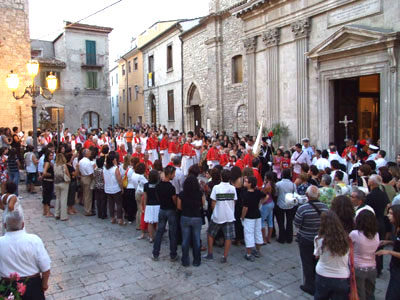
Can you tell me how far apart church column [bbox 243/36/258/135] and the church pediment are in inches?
153

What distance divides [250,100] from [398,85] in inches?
302

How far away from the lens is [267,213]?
7.25 m

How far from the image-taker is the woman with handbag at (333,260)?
3.86 meters

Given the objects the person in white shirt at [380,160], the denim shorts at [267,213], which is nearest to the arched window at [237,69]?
the person in white shirt at [380,160]

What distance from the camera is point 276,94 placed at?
1603 centimetres

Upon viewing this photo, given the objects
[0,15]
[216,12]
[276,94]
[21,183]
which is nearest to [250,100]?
[276,94]

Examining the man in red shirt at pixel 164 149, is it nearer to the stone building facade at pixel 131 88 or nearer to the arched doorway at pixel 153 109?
the arched doorway at pixel 153 109

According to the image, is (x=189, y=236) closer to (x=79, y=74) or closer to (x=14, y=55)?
(x=14, y=55)

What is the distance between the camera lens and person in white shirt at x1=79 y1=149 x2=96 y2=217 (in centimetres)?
940

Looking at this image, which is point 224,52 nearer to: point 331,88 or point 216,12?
point 216,12

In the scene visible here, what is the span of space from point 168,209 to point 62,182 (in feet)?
12.5

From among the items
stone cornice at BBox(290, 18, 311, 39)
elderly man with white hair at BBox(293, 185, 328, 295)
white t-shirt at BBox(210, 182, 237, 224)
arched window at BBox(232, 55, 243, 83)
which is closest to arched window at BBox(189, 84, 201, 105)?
arched window at BBox(232, 55, 243, 83)

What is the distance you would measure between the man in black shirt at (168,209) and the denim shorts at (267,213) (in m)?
1.84

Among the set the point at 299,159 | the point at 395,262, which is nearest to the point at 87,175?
the point at 299,159
